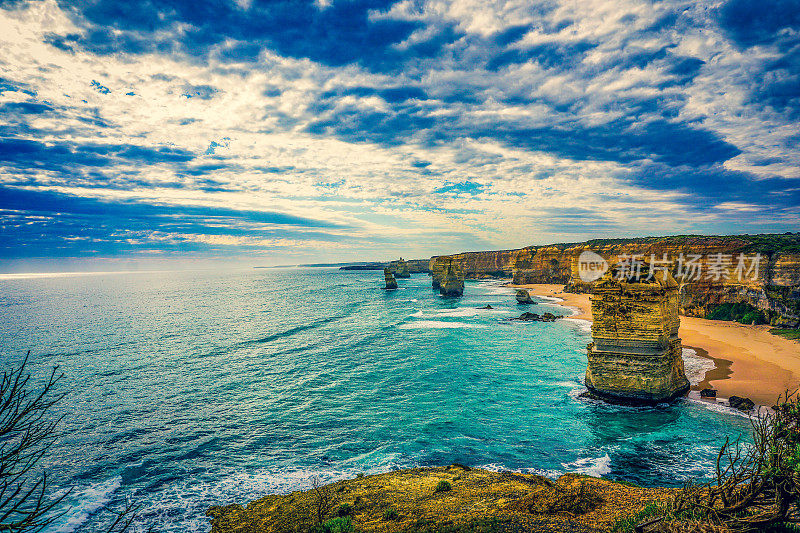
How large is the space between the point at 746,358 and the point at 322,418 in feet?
109

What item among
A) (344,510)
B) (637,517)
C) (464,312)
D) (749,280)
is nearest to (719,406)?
(637,517)

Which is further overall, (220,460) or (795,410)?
(220,460)

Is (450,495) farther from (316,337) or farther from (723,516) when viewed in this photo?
(316,337)

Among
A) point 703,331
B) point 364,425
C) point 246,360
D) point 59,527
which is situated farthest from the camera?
point 703,331

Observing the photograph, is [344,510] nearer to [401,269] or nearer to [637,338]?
[637,338]

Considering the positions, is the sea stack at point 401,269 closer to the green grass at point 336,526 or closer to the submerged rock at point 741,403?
the submerged rock at point 741,403

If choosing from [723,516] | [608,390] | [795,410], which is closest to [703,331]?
[608,390]

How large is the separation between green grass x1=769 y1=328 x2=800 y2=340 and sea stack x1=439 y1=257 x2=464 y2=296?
183 feet

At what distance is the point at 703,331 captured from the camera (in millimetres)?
41375

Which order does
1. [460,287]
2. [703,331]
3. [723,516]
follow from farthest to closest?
[460,287], [703,331], [723,516]

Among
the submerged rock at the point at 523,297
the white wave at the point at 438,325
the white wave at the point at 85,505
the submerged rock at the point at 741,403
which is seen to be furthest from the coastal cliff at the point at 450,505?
the submerged rock at the point at 523,297

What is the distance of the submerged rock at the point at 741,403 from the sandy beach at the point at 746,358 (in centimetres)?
72

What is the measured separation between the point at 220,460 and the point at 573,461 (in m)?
17.1

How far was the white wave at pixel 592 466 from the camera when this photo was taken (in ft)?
53.7
